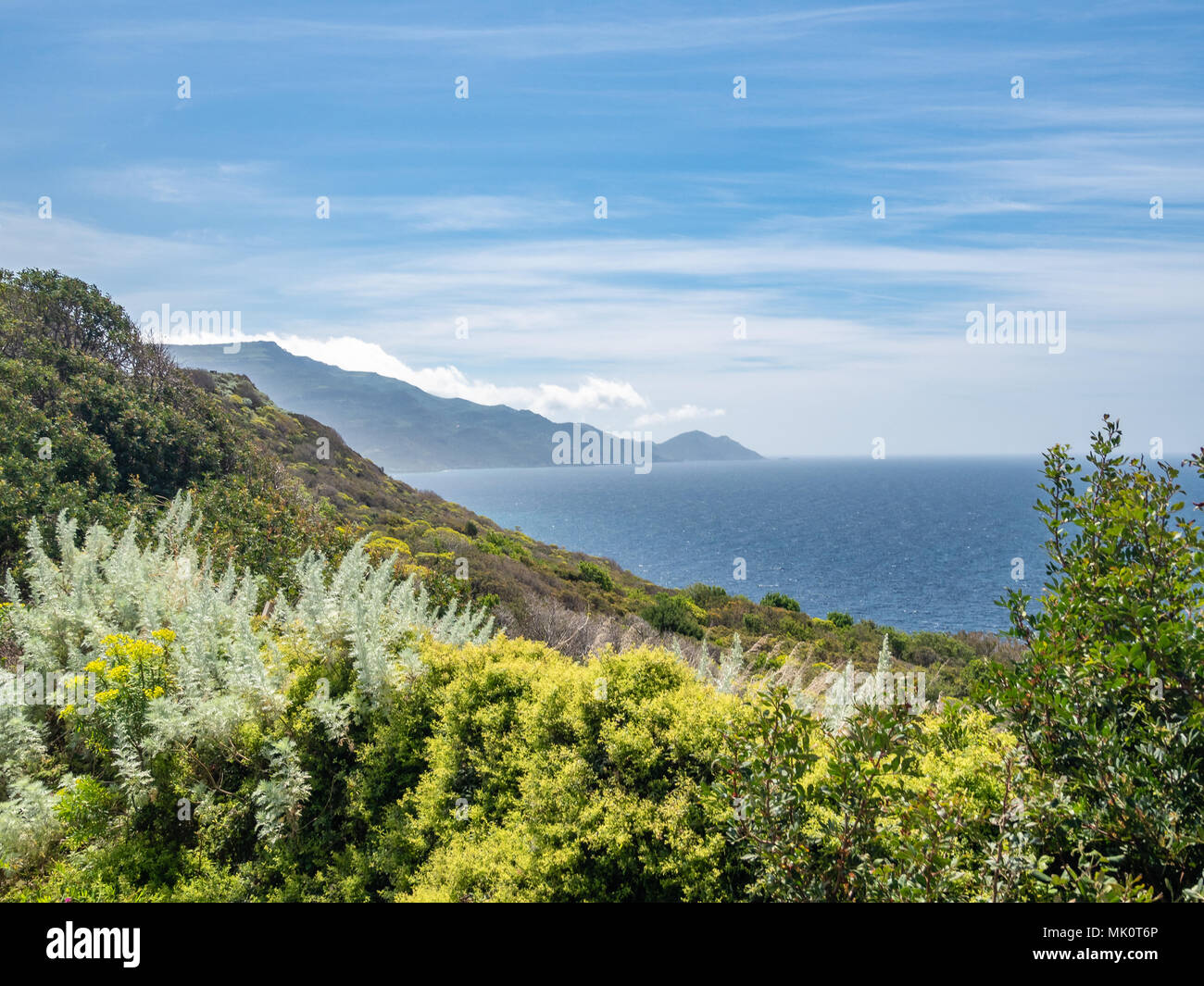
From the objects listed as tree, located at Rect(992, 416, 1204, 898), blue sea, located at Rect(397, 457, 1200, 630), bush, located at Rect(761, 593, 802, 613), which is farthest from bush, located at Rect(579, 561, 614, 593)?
tree, located at Rect(992, 416, 1204, 898)

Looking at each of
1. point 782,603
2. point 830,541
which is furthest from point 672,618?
point 830,541

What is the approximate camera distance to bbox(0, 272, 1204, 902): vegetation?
278 cm

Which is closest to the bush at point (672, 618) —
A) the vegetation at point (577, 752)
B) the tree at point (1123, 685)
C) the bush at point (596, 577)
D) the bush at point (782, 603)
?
the bush at point (596, 577)

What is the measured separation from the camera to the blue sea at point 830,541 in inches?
2140

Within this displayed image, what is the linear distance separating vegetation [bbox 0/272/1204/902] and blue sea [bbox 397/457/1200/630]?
16361 millimetres

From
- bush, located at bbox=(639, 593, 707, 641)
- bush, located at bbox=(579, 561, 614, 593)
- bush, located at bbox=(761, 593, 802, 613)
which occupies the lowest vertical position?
bush, located at bbox=(761, 593, 802, 613)

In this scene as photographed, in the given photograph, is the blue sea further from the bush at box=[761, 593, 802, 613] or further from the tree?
the tree

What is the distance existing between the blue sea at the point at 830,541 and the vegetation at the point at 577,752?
16.4 m

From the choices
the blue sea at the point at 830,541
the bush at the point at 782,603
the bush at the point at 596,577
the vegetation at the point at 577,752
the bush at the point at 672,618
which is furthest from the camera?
the blue sea at the point at 830,541

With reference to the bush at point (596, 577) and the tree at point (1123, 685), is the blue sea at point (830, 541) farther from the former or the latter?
the tree at point (1123, 685)

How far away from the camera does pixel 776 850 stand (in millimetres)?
2965

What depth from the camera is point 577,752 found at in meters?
4.25
